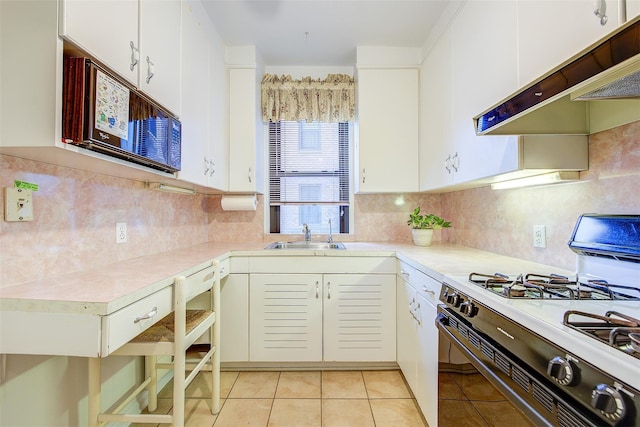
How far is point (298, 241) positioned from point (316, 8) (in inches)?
69.7

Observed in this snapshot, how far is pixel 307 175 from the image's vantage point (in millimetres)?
2893

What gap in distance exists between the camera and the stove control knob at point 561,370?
0.63 m

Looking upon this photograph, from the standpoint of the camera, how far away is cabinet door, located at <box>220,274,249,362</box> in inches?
84.1

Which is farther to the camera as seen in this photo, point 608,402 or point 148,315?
point 148,315

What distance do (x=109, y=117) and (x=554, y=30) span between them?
1.52 meters

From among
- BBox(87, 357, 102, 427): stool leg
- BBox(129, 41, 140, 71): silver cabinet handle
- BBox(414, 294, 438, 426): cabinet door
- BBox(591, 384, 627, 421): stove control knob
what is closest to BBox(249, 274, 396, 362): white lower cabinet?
BBox(414, 294, 438, 426): cabinet door

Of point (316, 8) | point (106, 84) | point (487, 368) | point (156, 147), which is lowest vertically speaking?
point (487, 368)

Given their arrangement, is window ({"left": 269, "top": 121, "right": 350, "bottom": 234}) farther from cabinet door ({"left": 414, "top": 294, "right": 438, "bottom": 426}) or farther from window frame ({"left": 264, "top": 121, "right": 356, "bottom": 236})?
cabinet door ({"left": 414, "top": 294, "right": 438, "bottom": 426})

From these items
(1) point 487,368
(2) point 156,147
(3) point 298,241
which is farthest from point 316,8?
(1) point 487,368

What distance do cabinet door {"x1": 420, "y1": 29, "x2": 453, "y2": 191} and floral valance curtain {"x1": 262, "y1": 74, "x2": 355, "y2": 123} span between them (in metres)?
0.66

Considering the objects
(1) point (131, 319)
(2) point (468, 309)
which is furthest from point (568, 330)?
(1) point (131, 319)

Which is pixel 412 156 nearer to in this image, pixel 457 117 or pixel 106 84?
pixel 457 117

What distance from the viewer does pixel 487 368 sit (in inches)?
36.1

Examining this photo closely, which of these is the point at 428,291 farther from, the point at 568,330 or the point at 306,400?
the point at 306,400
